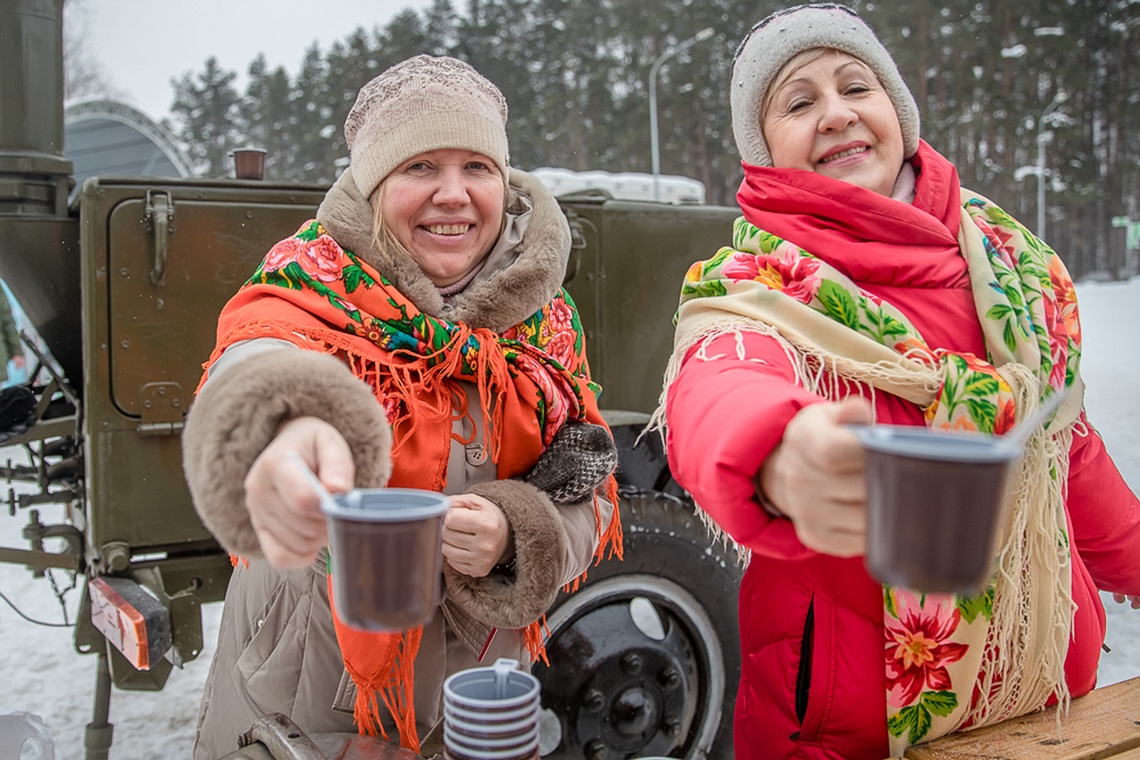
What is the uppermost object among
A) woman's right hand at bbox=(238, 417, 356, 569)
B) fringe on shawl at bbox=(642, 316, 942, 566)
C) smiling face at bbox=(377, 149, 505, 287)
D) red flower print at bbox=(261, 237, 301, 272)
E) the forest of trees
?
the forest of trees

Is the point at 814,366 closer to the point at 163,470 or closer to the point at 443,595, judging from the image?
the point at 443,595

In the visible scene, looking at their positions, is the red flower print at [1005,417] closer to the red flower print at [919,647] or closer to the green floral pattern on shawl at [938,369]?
the green floral pattern on shawl at [938,369]

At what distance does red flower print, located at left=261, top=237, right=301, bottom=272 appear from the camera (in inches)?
67.0

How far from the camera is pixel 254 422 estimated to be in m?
1.10

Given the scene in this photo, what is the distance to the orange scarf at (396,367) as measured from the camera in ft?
5.39

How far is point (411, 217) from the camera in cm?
183

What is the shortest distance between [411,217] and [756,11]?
2678cm

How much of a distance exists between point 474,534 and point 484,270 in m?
0.57

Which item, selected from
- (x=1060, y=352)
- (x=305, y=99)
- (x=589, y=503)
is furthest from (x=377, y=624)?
(x=305, y=99)

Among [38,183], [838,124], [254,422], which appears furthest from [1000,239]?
[38,183]

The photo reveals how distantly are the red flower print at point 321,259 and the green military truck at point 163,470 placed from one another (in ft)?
4.43

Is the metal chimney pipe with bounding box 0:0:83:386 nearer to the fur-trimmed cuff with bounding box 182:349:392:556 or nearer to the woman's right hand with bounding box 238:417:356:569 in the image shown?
the fur-trimmed cuff with bounding box 182:349:392:556

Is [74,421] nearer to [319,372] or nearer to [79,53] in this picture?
[319,372]

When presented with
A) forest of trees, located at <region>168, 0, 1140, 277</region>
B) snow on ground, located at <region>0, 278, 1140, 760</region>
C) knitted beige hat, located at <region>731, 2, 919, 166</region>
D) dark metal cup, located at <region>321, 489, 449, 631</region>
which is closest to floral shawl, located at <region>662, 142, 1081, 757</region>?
knitted beige hat, located at <region>731, 2, 919, 166</region>
